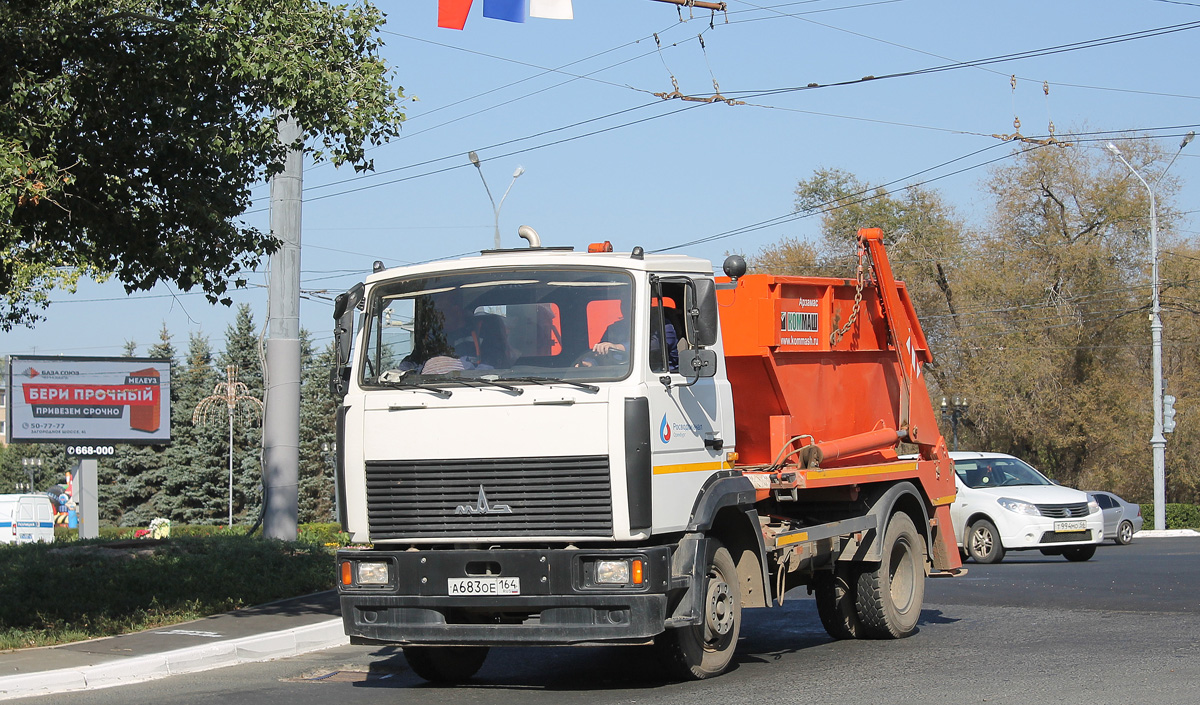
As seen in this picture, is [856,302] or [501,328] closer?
[501,328]

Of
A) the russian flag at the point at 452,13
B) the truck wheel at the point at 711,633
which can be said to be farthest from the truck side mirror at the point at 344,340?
the russian flag at the point at 452,13

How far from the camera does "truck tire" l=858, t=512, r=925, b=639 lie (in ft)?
34.0

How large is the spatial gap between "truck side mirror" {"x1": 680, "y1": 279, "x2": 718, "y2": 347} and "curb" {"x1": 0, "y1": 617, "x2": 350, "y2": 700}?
404cm

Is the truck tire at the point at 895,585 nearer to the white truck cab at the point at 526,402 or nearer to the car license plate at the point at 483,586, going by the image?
the white truck cab at the point at 526,402

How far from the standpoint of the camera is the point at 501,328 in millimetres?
8117

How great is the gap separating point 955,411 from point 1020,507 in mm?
25715

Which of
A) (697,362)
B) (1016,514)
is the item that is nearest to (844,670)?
(697,362)

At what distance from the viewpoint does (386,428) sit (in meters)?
8.02

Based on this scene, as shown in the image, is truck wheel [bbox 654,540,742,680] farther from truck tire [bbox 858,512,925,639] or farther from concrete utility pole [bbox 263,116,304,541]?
concrete utility pole [bbox 263,116,304,541]

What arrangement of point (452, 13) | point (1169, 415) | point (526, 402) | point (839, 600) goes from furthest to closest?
point (1169, 415), point (452, 13), point (839, 600), point (526, 402)

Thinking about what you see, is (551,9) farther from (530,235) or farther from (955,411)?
(955,411)

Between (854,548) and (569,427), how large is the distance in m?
3.69

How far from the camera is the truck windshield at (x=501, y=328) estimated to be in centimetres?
790

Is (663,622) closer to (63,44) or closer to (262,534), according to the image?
(63,44)
